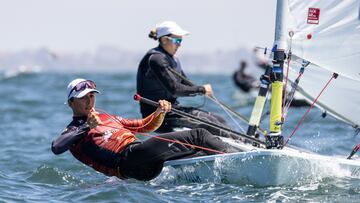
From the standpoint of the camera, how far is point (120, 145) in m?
6.95

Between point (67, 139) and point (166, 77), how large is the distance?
6.12 ft

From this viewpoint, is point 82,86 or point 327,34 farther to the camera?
point 327,34

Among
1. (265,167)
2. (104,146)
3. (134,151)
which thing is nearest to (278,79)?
(265,167)

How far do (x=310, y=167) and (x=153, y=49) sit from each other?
242cm

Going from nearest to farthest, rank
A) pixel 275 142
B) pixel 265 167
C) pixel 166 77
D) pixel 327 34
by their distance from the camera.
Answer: pixel 265 167
pixel 275 142
pixel 327 34
pixel 166 77

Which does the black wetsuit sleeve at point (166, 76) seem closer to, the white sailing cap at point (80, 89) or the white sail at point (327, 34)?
the white sail at point (327, 34)

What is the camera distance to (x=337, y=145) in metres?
10.6

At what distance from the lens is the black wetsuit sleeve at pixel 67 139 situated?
6.56 metres

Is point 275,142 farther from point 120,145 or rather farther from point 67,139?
point 67,139

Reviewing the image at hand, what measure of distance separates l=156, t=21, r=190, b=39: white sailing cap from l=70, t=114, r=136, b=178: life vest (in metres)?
1.61

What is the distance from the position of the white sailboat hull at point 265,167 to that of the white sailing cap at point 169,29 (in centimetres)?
171

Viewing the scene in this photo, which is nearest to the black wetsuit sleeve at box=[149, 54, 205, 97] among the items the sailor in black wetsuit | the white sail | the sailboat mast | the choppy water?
the sailor in black wetsuit

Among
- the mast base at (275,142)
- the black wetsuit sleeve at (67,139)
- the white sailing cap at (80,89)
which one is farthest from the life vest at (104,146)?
the mast base at (275,142)

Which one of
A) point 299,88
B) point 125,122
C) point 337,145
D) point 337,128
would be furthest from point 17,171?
point 337,128
